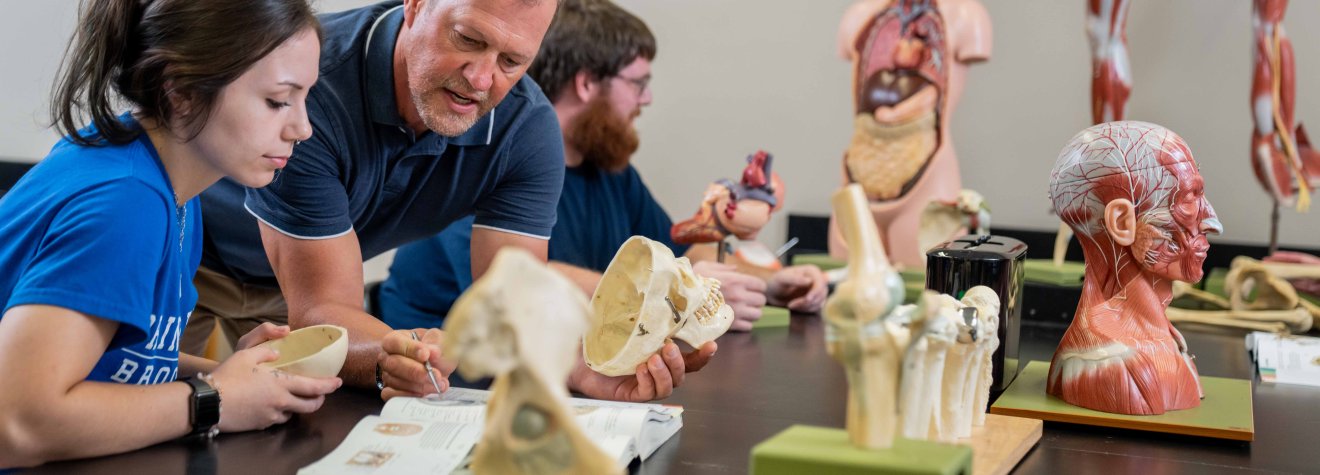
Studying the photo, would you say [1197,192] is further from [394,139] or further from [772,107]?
[772,107]

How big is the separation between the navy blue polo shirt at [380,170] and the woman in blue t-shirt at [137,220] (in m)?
0.39

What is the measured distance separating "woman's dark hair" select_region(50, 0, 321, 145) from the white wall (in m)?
2.19

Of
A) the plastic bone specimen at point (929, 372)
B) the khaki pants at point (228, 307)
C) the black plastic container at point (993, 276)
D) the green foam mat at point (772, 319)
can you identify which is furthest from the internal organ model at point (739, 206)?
the plastic bone specimen at point (929, 372)

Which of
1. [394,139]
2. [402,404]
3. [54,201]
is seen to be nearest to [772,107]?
[394,139]

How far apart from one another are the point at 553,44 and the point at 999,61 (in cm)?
147

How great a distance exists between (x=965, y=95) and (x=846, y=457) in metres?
2.81

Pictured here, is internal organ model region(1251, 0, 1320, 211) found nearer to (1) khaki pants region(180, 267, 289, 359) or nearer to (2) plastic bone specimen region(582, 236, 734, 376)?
(2) plastic bone specimen region(582, 236, 734, 376)

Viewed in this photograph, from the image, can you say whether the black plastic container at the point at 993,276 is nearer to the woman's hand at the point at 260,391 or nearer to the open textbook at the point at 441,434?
the open textbook at the point at 441,434

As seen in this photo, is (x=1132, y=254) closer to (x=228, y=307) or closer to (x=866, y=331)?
(x=866, y=331)

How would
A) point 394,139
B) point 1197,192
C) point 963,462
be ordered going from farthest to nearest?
point 394,139 → point 1197,192 → point 963,462

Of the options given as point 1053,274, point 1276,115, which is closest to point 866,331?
point 1053,274

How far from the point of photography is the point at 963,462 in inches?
41.6

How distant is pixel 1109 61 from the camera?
9.36 ft

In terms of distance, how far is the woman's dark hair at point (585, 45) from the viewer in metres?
2.89
